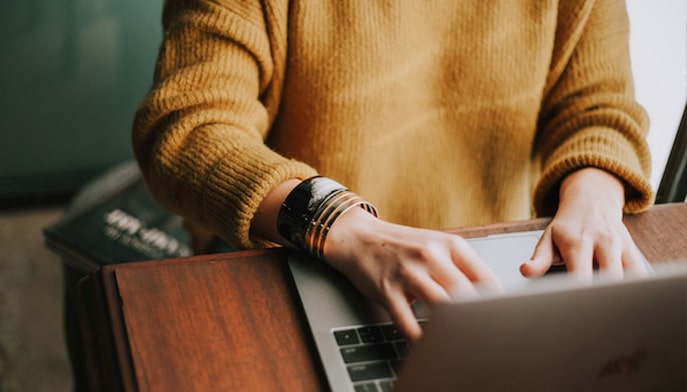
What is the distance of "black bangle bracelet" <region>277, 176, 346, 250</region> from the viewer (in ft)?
2.02

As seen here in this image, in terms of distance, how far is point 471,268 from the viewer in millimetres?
562

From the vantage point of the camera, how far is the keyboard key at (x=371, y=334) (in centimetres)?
54

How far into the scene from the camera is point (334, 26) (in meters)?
0.80

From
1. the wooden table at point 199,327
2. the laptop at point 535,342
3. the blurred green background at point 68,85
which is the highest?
the laptop at point 535,342

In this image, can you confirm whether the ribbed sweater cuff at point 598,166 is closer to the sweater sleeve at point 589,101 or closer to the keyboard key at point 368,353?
the sweater sleeve at point 589,101

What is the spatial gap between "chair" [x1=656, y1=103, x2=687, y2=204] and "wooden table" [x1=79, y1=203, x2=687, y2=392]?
559mm

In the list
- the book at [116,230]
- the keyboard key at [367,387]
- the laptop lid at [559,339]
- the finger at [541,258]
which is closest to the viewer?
the laptop lid at [559,339]

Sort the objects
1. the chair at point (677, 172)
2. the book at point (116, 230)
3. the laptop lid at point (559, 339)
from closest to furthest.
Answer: the laptop lid at point (559, 339) < the chair at point (677, 172) < the book at point (116, 230)

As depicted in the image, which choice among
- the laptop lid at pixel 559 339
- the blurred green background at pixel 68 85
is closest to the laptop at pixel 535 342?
the laptop lid at pixel 559 339

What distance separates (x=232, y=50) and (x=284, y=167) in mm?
171

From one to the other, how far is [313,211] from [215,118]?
17 centimetres

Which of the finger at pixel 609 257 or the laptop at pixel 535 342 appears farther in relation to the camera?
the finger at pixel 609 257

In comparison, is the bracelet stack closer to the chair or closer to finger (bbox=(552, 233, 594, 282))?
finger (bbox=(552, 233, 594, 282))

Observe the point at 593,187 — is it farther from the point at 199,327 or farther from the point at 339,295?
the point at 199,327
